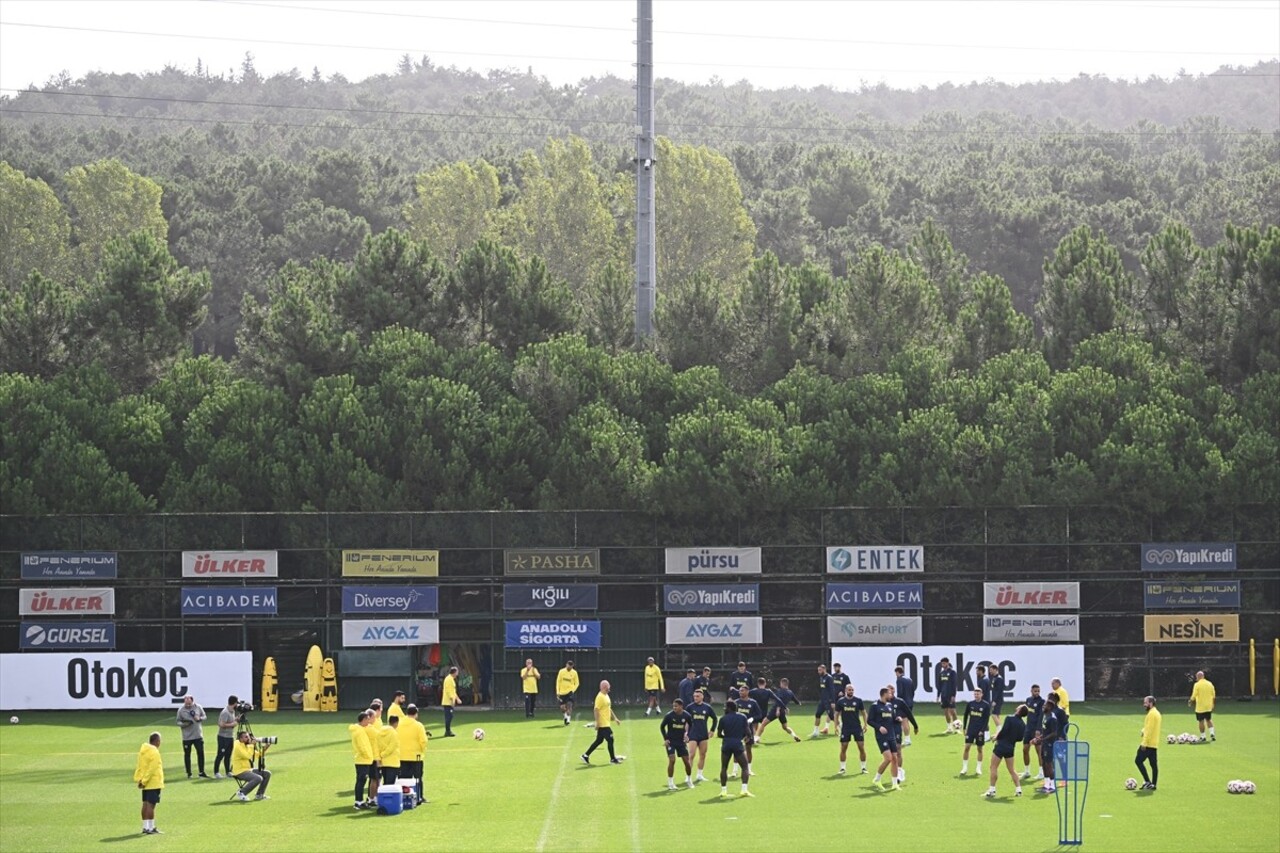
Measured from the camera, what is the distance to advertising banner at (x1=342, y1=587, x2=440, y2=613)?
40.1 meters

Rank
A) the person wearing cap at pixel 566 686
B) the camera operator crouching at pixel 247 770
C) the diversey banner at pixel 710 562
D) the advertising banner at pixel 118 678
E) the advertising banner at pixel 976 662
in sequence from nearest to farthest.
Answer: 1. the camera operator crouching at pixel 247 770
2. the person wearing cap at pixel 566 686
3. the advertising banner at pixel 118 678
4. the advertising banner at pixel 976 662
5. the diversey banner at pixel 710 562

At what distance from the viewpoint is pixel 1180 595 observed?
4044 cm

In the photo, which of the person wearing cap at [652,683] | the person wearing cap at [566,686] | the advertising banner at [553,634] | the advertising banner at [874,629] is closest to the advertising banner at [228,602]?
the advertising banner at [553,634]

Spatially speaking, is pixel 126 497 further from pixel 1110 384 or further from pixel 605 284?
pixel 1110 384

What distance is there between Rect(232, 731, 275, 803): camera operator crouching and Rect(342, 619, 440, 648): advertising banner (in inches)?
524

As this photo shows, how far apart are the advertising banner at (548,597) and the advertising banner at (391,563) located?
6.46 feet

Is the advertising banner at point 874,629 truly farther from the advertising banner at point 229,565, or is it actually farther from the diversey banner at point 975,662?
the advertising banner at point 229,565

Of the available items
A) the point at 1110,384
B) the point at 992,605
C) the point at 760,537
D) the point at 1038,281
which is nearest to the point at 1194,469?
the point at 1110,384

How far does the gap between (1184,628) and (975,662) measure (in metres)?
5.39

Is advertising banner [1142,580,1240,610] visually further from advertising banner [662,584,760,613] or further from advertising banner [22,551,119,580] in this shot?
advertising banner [22,551,119,580]

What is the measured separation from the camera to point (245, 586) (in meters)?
40.2

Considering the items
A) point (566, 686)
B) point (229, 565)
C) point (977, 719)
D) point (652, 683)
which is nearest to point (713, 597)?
point (652, 683)

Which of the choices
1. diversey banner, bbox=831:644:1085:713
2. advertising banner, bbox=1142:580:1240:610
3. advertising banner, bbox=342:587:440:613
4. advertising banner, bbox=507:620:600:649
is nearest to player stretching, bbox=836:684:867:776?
diversey banner, bbox=831:644:1085:713

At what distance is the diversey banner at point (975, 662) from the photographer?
3978 centimetres
